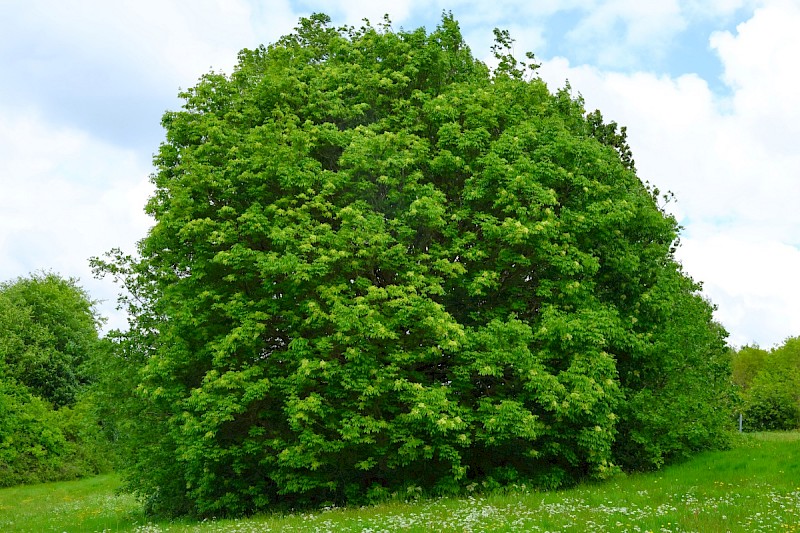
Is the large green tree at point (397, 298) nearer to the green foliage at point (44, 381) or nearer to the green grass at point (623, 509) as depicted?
the green grass at point (623, 509)

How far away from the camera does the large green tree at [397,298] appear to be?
22109 mm

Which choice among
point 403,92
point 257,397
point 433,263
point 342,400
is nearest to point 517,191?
point 433,263

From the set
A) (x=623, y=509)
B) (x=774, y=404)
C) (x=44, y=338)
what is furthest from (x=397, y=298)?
(x=44, y=338)

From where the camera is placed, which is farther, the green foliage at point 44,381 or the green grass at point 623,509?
the green foliage at point 44,381

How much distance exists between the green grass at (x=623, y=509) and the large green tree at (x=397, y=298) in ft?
5.40

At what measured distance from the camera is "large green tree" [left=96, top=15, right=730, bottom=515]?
72.5 feet

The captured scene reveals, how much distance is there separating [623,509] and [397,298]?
9230 mm

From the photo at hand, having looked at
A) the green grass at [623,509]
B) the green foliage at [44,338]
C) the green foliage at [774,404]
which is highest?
the green foliage at [44,338]

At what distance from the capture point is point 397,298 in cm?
2212

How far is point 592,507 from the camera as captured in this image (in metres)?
18.4

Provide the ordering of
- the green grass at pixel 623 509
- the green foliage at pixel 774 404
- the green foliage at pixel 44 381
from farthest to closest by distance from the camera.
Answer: the green foliage at pixel 44 381 < the green foliage at pixel 774 404 < the green grass at pixel 623 509

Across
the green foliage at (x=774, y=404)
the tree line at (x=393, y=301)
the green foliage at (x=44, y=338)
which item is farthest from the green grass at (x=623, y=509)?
the green foliage at (x=44, y=338)

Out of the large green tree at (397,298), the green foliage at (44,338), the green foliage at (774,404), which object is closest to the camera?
the large green tree at (397,298)

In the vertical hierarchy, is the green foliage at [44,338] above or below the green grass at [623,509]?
above
